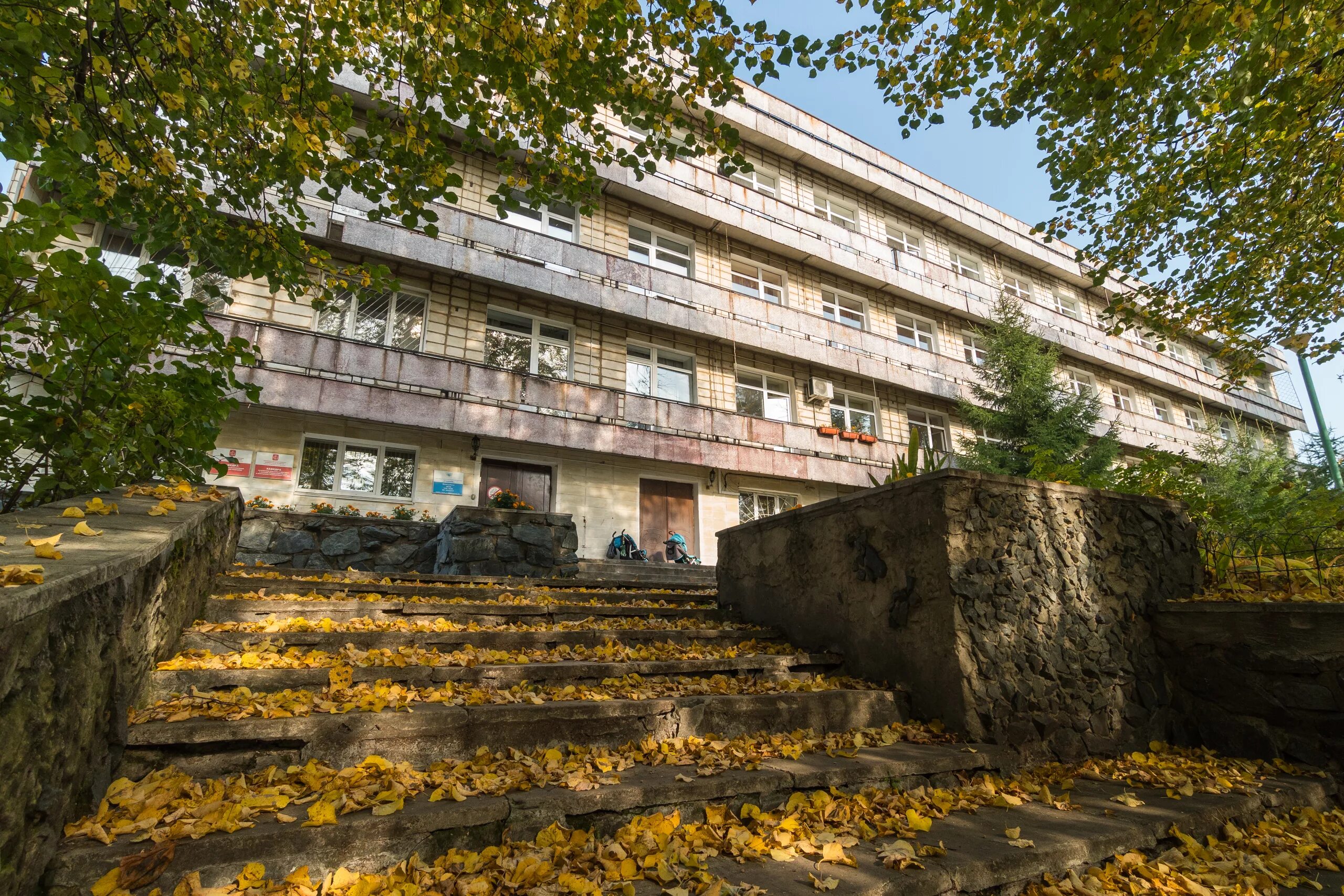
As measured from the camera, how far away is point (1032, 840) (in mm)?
2438

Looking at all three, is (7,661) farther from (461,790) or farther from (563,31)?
(563,31)

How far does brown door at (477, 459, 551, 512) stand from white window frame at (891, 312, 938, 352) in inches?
493

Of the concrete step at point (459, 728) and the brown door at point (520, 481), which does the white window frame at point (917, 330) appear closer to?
the brown door at point (520, 481)

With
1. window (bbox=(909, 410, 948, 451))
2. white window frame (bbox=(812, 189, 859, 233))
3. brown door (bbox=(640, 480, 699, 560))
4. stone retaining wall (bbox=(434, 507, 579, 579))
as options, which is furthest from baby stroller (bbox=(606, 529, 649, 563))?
white window frame (bbox=(812, 189, 859, 233))

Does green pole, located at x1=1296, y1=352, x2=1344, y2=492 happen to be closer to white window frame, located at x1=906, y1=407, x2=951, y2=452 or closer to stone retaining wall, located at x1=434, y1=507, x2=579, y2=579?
white window frame, located at x1=906, y1=407, x2=951, y2=452

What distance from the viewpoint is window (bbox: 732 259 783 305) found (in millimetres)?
17172

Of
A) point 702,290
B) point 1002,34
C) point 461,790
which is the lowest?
point 461,790

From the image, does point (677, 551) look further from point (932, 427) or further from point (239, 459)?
point (932, 427)

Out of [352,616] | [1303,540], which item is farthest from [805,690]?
[1303,540]

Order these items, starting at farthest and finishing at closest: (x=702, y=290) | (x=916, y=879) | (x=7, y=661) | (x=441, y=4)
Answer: (x=702, y=290) → (x=441, y=4) → (x=916, y=879) → (x=7, y=661)

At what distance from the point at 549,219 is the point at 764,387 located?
717 centimetres

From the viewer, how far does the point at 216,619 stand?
3740 millimetres

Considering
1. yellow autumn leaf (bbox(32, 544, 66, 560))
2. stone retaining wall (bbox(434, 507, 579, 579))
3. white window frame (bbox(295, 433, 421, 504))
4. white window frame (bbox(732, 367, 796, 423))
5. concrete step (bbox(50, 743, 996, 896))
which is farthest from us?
white window frame (bbox(732, 367, 796, 423))

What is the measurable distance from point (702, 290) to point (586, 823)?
14.4 meters
